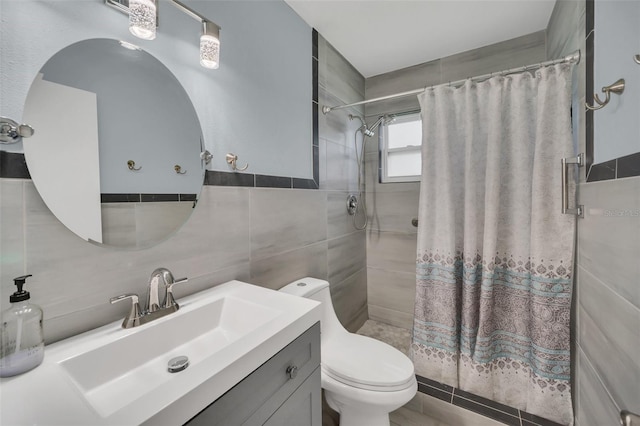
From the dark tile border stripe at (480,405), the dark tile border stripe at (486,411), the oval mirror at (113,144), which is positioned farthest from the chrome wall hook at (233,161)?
the dark tile border stripe at (486,411)

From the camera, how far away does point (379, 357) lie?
4.53ft

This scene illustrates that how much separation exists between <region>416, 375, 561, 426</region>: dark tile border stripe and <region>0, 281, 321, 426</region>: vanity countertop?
1214 mm

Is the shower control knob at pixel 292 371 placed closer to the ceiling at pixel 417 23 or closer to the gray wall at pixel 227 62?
the gray wall at pixel 227 62

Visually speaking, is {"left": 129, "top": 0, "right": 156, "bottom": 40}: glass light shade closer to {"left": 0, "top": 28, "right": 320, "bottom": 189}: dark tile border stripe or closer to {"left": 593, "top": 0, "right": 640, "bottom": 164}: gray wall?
{"left": 0, "top": 28, "right": 320, "bottom": 189}: dark tile border stripe

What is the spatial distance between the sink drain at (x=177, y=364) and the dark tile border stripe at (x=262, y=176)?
25.8 inches

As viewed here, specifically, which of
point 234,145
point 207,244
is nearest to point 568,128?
point 234,145

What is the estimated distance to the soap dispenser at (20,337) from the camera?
1.91 ft

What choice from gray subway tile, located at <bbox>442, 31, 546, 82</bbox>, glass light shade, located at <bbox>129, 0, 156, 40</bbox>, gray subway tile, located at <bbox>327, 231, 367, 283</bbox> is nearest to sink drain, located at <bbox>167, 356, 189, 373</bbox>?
glass light shade, located at <bbox>129, 0, 156, 40</bbox>

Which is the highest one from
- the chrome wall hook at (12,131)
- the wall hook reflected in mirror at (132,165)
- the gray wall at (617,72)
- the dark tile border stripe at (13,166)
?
the gray wall at (617,72)

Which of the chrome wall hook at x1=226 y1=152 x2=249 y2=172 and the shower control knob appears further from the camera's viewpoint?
the chrome wall hook at x1=226 y1=152 x2=249 y2=172

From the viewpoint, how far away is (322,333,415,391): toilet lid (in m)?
1.20

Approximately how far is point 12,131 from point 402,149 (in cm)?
239

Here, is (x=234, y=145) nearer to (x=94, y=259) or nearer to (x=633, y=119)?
(x=94, y=259)

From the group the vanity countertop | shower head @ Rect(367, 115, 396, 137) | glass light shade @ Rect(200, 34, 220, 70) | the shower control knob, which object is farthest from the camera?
shower head @ Rect(367, 115, 396, 137)
